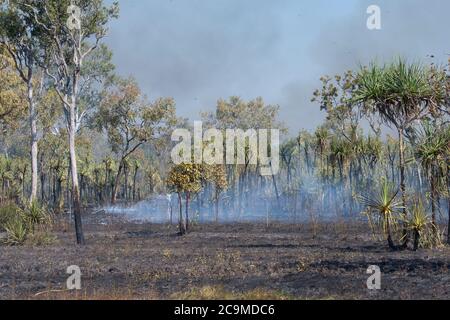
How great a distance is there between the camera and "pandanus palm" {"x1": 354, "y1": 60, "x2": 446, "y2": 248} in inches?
Result: 718

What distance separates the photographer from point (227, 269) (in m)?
15.1

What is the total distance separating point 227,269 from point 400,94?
749 centimetres

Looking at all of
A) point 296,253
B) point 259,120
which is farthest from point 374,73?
point 259,120

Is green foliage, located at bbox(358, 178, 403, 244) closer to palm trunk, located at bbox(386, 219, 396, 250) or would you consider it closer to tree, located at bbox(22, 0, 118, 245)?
palm trunk, located at bbox(386, 219, 396, 250)

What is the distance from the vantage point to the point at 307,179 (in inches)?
2445

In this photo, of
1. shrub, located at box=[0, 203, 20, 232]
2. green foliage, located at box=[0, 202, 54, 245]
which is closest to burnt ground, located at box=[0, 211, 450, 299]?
green foliage, located at box=[0, 202, 54, 245]

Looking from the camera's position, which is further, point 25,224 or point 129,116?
point 129,116

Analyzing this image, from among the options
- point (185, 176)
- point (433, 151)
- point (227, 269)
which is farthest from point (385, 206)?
point (185, 176)

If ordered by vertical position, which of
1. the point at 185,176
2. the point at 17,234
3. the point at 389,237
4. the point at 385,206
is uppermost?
the point at 185,176

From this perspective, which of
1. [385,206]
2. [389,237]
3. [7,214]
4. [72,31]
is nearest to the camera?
[385,206]

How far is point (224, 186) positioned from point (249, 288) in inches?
731

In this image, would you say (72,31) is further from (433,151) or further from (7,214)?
(433,151)

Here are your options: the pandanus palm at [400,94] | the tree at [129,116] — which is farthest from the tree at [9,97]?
the pandanus palm at [400,94]

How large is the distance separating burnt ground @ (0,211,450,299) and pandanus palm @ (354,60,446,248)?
A: 3.58m
